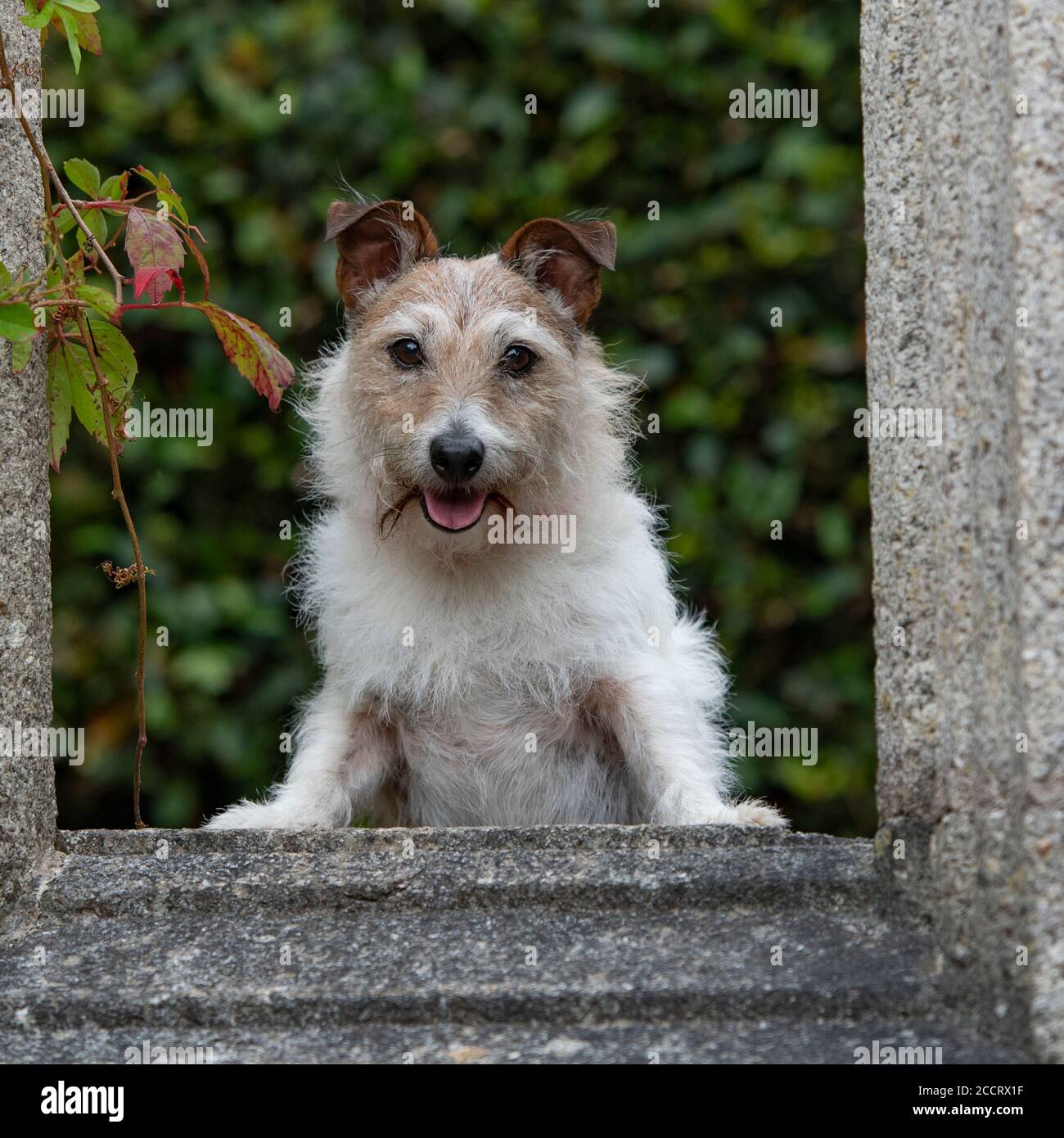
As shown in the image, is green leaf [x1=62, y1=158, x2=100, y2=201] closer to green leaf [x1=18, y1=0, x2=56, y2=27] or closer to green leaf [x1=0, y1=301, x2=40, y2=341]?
green leaf [x1=18, y1=0, x2=56, y2=27]

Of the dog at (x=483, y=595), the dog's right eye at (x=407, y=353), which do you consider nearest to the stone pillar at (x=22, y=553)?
the dog at (x=483, y=595)

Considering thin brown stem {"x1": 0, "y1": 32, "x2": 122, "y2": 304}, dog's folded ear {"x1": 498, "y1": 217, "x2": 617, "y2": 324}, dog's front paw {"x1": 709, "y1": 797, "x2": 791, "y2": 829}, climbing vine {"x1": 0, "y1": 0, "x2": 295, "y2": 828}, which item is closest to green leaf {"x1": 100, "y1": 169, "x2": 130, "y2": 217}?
climbing vine {"x1": 0, "y1": 0, "x2": 295, "y2": 828}

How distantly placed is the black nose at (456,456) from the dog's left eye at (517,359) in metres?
0.36

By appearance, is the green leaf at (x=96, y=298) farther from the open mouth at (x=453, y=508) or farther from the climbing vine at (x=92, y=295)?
the open mouth at (x=453, y=508)

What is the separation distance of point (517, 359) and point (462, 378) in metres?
0.20

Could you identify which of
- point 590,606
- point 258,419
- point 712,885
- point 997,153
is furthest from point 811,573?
point 997,153

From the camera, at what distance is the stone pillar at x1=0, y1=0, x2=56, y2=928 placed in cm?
245

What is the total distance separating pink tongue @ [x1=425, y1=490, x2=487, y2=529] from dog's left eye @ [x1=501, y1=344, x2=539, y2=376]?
1.31 feet

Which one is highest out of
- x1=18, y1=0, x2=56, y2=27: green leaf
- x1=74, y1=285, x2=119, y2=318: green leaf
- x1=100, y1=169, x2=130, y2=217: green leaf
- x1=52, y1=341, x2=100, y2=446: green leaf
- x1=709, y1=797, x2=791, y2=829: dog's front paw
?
x1=18, y1=0, x2=56, y2=27: green leaf

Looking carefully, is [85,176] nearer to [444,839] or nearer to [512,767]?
[444,839]

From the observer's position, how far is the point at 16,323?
2.39 metres

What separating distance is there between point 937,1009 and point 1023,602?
614 mm

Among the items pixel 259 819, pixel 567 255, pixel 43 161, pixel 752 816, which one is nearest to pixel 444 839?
pixel 752 816

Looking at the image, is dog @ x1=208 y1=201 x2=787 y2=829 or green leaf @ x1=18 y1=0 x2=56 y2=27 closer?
green leaf @ x1=18 y1=0 x2=56 y2=27
